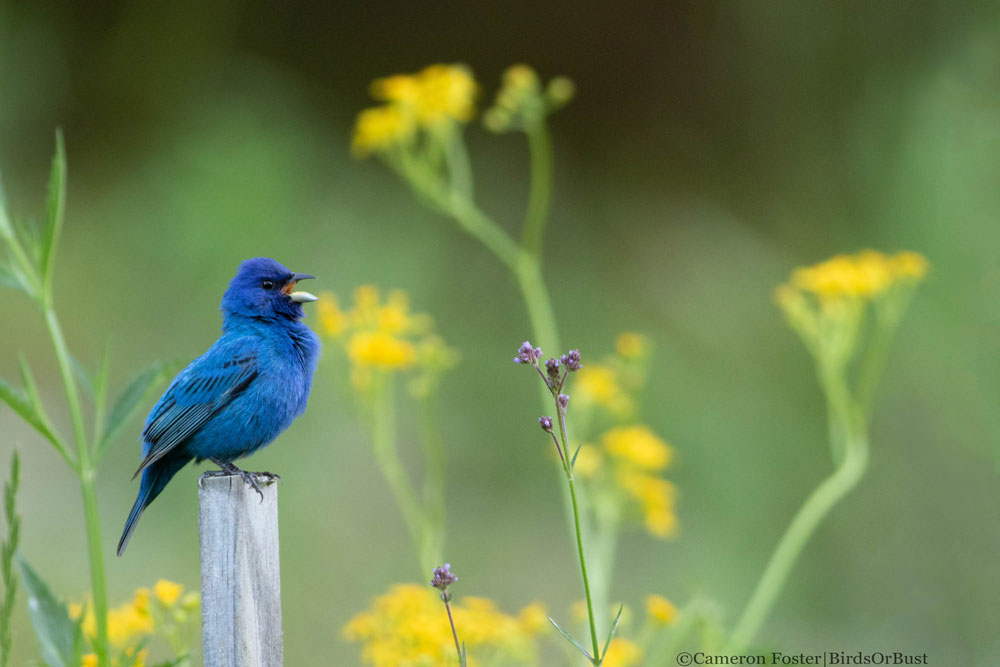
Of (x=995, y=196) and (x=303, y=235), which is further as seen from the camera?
(x=303, y=235)

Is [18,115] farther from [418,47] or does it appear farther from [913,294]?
[913,294]

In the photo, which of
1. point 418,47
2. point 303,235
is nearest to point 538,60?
point 418,47

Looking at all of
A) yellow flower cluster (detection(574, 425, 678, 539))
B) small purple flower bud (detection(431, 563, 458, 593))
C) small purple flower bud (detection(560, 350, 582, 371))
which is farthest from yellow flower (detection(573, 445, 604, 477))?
small purple flower bud (detection(560, 350, 582, 371))

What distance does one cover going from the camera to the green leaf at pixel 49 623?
60.6 inches

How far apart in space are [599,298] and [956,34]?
256 centimetres

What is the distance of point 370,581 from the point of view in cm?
551

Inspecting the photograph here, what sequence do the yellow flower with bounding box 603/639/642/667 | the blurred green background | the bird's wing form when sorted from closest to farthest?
the yellow flower with bounding box 603/639/642/667, the bird's wing, the blurred green background

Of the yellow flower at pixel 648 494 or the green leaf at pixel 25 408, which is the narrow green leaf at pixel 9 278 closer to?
the green leaf at pixel 25 408

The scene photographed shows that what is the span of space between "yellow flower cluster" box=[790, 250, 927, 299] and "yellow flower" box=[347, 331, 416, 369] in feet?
3.89

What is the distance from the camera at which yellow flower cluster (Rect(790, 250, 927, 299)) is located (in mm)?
2998

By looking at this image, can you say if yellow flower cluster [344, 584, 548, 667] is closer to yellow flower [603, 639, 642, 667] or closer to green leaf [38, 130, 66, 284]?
yellow flower [603, 639, 642, 667]

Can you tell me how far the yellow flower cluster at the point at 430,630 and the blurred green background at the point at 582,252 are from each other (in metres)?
2.51

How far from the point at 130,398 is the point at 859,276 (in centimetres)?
213

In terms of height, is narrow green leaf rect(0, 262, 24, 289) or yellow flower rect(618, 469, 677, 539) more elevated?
yellow flower rect(618, 469, 677, 539)
